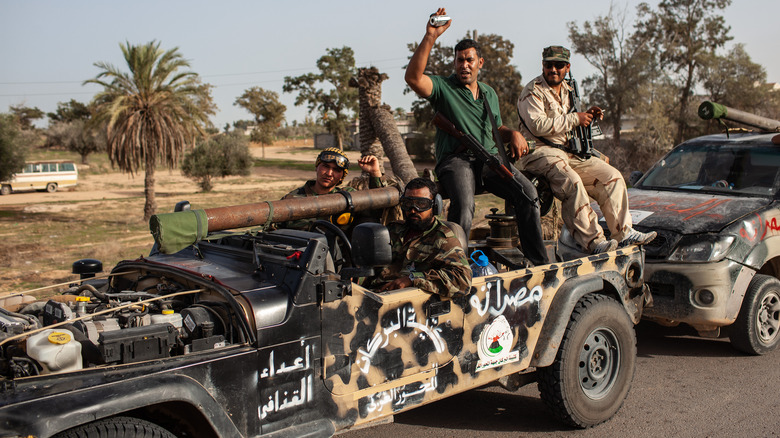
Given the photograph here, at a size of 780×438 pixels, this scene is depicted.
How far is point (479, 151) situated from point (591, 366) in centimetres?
183

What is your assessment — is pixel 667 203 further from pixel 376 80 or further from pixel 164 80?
pixel 164 80

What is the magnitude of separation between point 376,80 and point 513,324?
804 centimetres

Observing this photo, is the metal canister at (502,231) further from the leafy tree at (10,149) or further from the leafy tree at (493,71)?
the leafy tree at (493,71)

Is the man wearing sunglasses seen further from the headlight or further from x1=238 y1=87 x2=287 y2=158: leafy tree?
x1=238 y1=87 x2=287 y2=158: leafy tree

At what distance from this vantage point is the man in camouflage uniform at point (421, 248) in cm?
405

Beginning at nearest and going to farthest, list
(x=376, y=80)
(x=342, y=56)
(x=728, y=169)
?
(x=728, y=169) < (x=376, y=80) < (x=342, y=56)

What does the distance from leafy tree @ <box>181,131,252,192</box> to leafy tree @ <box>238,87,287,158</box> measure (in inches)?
1099

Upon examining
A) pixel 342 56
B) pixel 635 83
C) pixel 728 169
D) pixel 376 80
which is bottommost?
pixel 728 169

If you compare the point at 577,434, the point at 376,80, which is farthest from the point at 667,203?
the point at 376,80

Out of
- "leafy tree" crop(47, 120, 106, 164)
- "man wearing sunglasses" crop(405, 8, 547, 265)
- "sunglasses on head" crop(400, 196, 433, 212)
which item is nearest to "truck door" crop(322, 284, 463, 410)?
"sunglasses on head" crop(400, 196, 433, 212)

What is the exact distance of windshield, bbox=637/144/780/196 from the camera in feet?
23.7

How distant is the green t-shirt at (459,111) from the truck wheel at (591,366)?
1620 mm

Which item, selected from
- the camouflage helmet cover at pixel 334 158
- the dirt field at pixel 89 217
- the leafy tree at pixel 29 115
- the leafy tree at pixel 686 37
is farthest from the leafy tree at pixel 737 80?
the leafy tree at pixel 29 115

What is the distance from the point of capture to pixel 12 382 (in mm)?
2678
